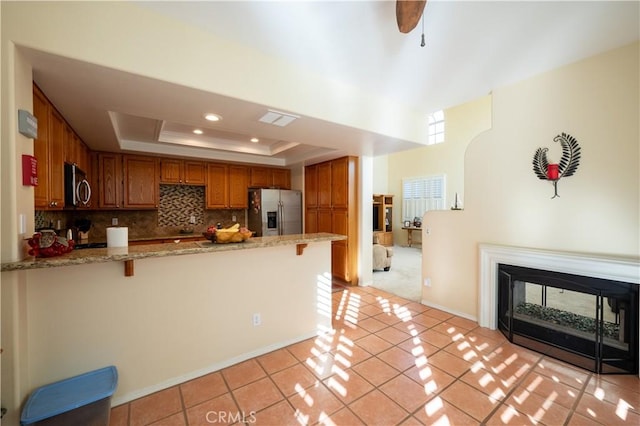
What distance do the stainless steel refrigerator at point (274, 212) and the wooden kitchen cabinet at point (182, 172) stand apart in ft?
3.23

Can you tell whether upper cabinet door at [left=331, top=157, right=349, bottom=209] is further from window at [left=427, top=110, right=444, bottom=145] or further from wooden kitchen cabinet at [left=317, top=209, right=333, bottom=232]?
window at [left=427, top=110, right=444, bottom=145]

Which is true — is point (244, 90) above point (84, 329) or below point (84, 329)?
above

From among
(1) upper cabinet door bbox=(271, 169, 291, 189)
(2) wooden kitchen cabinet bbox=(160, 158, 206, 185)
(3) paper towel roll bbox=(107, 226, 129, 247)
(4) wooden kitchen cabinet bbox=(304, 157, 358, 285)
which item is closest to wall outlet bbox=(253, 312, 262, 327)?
(3) paper towel roll bbox=(107, 226, 129, 247)

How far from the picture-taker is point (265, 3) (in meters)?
1.71

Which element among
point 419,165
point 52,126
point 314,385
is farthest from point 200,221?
Answer: point 419,165

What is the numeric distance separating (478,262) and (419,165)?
23.6 ft

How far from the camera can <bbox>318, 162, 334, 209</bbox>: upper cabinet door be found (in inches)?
193

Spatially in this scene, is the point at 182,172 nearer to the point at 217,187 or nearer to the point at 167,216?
the point at 217,187

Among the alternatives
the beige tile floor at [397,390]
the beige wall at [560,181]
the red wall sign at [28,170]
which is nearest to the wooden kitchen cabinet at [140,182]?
the red wall sign at [28,170]

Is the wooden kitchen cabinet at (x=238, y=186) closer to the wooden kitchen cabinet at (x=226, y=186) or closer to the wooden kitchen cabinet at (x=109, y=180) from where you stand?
the wooden kitchen cabinet at (x=226, y=186)

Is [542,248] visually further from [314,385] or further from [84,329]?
[84,329]

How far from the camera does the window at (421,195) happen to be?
8.97 m

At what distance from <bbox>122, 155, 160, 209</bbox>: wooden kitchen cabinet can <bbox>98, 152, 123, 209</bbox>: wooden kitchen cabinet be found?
8 cm

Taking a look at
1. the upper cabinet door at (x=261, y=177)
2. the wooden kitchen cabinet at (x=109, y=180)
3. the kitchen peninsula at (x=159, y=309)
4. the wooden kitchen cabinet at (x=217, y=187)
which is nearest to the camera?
the kitchen peninsula at (x=159, y=309)
